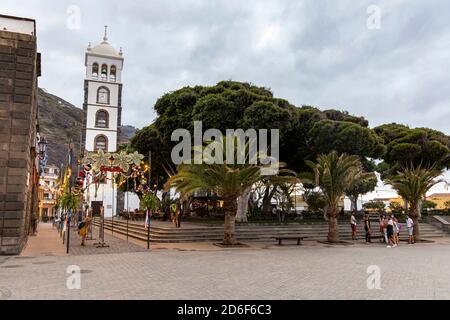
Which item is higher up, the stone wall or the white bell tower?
the white bell tower

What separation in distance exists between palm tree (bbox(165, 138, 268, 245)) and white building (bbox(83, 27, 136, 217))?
116 ft

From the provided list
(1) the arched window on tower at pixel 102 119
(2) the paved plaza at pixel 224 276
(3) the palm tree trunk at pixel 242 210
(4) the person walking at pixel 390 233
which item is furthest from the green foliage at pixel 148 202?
(1) the arched window on tower at pixel 102 119

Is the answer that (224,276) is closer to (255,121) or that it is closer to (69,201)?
(69,201)

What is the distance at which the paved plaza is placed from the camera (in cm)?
791

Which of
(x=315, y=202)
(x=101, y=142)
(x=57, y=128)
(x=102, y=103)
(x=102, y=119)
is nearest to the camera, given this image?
(x=315, y=202)

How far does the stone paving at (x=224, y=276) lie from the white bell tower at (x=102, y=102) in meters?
40.0

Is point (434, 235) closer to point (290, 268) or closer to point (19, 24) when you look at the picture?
point (290, 268)

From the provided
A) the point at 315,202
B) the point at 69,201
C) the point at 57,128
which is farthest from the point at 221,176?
the point at 57,128

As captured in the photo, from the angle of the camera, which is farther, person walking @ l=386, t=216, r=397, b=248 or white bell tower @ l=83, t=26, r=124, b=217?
white bell tower @ l=83, t=26, r=124, b=217

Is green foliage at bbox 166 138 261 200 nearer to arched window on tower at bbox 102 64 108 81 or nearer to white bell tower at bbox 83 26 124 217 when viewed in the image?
white bell tower at bbox 83 26 124 217

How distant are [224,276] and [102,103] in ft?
156

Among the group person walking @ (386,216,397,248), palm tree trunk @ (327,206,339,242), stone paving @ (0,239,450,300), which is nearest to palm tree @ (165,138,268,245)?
stone paving @ (0,239,450,300)

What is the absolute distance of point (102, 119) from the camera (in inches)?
2088

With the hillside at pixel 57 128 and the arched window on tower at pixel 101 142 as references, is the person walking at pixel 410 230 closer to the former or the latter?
the arched window on tower at pixel 101 142
